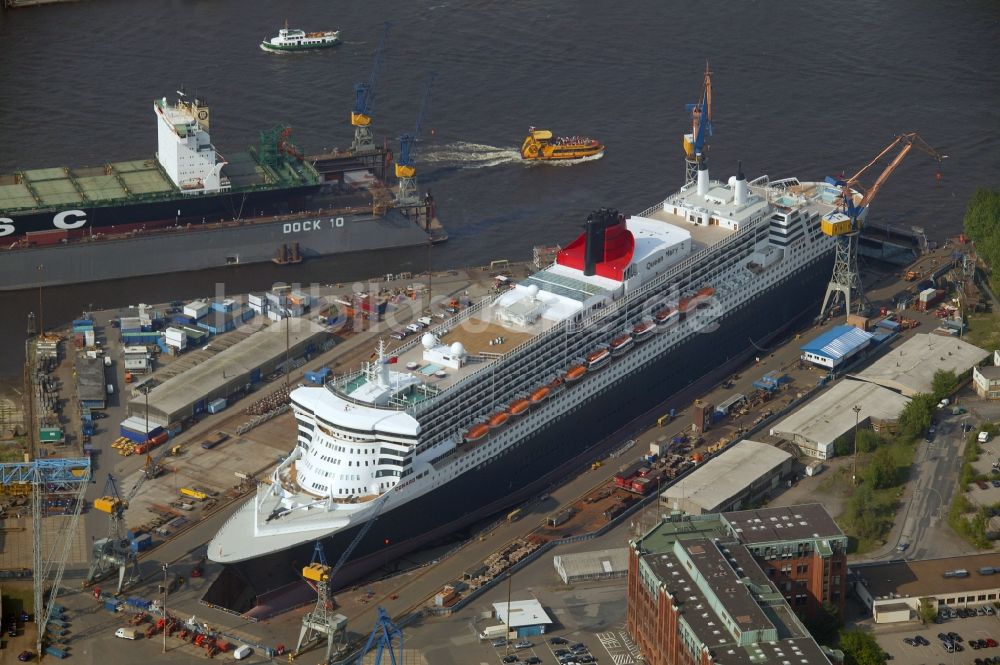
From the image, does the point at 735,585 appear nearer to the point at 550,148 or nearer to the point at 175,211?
the point at 175,211

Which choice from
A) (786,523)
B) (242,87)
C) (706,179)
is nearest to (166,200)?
(242,87)

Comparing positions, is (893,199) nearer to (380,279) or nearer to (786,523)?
(380,279)

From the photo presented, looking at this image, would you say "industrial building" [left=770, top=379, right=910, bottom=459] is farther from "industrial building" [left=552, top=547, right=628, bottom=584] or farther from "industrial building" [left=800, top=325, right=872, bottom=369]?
"industrial building" [left=552, top=547, right=628, bottom=584]

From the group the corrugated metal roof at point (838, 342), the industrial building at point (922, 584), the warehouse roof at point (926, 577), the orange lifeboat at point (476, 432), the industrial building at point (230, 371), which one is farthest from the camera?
the corrugated metal roof at point (838, 342)

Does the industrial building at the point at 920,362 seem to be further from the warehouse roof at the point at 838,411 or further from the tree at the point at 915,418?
the tree at the point at 915,418

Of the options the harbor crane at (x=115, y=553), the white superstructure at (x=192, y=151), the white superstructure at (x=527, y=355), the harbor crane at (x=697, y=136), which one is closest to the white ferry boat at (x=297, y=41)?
the white superstructure at (x=192, y=151)

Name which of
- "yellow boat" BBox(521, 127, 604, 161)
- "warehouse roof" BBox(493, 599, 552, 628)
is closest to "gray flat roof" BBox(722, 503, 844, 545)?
"warehouse roof" BBox(493, 599, 552, 628)
